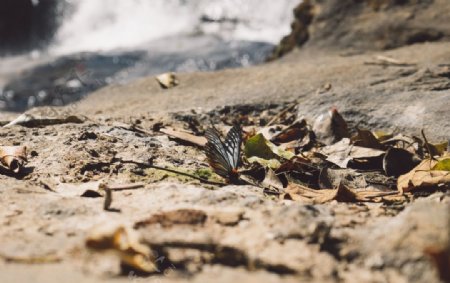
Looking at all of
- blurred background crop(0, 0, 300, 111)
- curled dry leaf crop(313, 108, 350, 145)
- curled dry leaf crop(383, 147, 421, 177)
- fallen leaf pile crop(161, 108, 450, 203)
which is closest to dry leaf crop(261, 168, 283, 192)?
fallen leaf pile crop(161, 108, 450, 203)

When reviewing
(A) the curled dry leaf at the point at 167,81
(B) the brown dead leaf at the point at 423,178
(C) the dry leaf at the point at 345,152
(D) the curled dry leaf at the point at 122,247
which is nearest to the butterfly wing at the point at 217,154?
(C) the dry leaf at the point at 345,152

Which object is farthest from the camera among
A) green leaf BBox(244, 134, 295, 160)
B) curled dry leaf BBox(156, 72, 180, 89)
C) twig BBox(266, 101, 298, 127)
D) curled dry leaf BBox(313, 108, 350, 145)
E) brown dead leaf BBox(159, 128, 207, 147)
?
curled dry leaf BBox(156, 72, 180, 89)

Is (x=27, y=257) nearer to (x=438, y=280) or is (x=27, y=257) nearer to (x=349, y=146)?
(x=438, y=280)

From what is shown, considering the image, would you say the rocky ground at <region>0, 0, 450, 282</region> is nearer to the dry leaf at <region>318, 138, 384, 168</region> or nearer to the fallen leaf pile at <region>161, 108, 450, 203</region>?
the fallen leaf pile at <region>161, 108, 450, 203</region>

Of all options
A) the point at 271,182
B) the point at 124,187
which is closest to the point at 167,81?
the point at 271,182

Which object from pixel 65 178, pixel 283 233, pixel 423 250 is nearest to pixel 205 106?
pixel 65 178

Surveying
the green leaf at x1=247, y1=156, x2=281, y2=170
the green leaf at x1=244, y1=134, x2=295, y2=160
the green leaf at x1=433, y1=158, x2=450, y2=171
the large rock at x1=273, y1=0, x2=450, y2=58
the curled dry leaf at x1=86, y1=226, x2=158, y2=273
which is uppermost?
the large rock at x1=273, y1=0, x2=450, y2=58

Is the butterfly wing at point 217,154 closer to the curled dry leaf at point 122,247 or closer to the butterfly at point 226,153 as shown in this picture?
the butterfly at point 226,153

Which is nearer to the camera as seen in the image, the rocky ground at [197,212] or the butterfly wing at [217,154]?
the rocky ground at [197,212]
